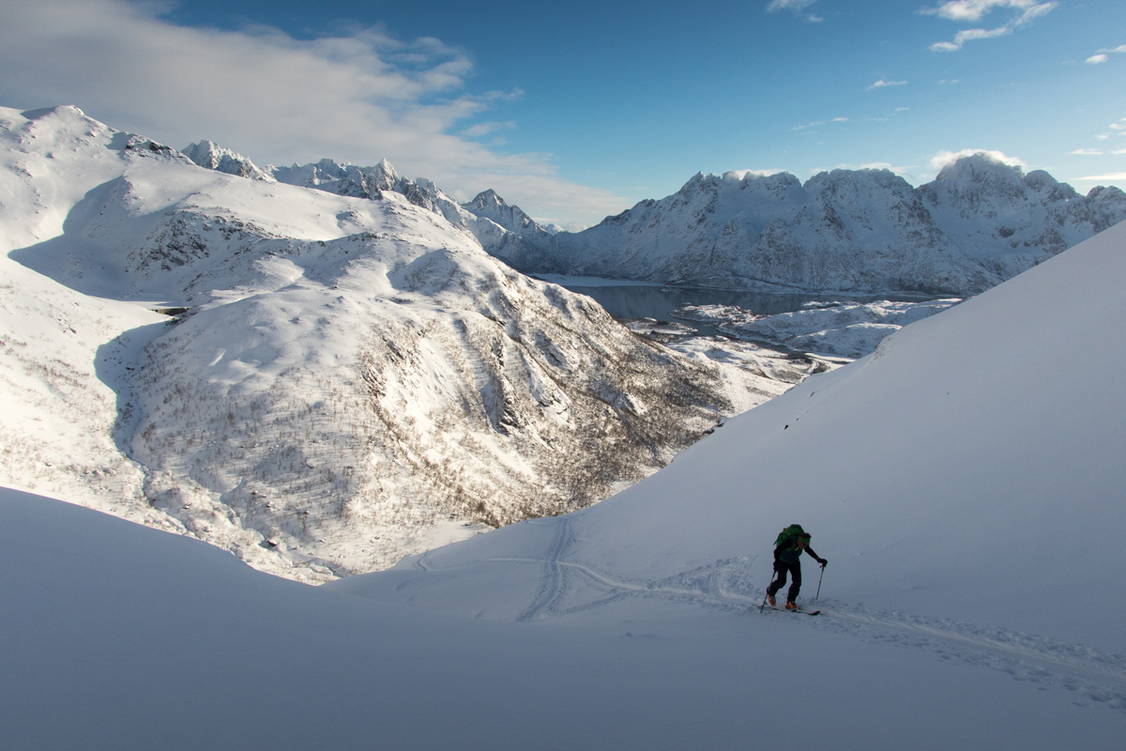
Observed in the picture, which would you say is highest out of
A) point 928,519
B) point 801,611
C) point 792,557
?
point 928,519

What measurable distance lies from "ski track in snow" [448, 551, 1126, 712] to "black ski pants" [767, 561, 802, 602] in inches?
13.1

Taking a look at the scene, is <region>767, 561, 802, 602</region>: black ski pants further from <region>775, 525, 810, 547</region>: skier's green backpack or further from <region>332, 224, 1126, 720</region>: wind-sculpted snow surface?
<region>332, 224, 1126, 720</region>: wind-sculpted snow surface

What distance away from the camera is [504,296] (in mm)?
46438

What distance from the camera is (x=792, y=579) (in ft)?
26.5

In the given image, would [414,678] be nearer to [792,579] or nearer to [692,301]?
[792,579]

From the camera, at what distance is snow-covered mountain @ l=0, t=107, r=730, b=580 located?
68.8 ft

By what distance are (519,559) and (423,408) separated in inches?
662

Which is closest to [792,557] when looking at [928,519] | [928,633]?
[928,633]

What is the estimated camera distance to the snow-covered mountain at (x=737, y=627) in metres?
3.57

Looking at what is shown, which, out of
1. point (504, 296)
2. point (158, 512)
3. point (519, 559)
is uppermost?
point (504, 296)

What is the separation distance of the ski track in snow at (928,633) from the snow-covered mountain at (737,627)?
0.04m

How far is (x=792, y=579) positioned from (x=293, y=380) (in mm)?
25753

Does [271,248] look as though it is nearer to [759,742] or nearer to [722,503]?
[722,503]

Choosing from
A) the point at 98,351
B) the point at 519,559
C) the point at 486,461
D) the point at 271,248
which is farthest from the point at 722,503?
the point at 271,248
